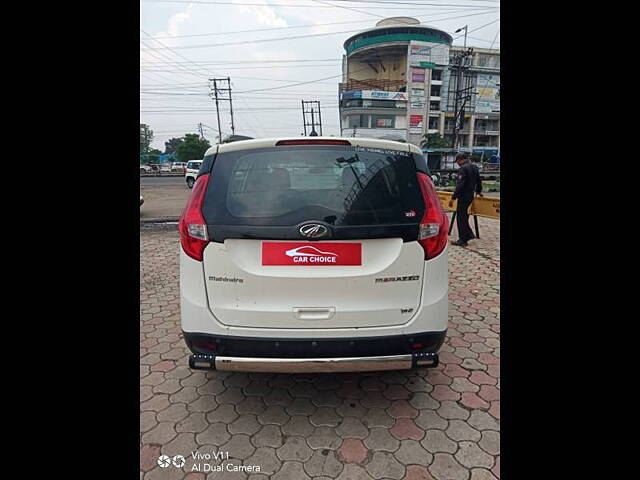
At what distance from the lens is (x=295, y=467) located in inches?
66.0

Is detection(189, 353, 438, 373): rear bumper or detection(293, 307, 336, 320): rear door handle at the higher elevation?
detection(293, 307, 336, 320): rear door handle

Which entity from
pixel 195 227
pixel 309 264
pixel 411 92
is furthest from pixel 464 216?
pixel 411 92

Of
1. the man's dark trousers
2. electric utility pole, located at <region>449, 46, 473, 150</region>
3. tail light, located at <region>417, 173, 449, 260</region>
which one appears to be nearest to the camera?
tail light, located at <region>417, 173, 449, 260</region>

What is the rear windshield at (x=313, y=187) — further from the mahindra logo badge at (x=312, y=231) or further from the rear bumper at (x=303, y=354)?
the rear bumper at (x=303, y=354)

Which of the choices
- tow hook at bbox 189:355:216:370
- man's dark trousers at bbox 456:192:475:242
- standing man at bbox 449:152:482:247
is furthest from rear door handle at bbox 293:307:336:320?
man's dark trousers at bbox 456:192:475:242

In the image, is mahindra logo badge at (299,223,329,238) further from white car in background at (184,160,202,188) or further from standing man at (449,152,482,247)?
white car in background at (184,160,202,188)

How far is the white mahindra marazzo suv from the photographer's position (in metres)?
1.71

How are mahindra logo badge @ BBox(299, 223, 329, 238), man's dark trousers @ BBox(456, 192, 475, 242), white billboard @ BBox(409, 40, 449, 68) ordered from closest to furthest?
1. mahindra logo badge @ BBox(299, 223, 329, 238)
2. man's dark trousers @ BBox(456, 192, 475, 242)
3. white billboard @ BBox(409, 40, 449, 68)

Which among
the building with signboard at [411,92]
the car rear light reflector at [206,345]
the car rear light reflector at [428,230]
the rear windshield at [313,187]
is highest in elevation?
the building with signboard at [411,92]

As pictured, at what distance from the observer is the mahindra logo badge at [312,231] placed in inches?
66.0

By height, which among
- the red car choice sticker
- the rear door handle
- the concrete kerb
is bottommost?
the rear door handle

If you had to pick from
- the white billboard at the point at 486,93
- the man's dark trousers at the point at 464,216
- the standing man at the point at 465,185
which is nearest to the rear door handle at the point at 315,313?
the standing man at the point at 465,185

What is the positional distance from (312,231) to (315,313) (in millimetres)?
439

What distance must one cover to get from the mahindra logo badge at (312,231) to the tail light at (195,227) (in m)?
0.52
